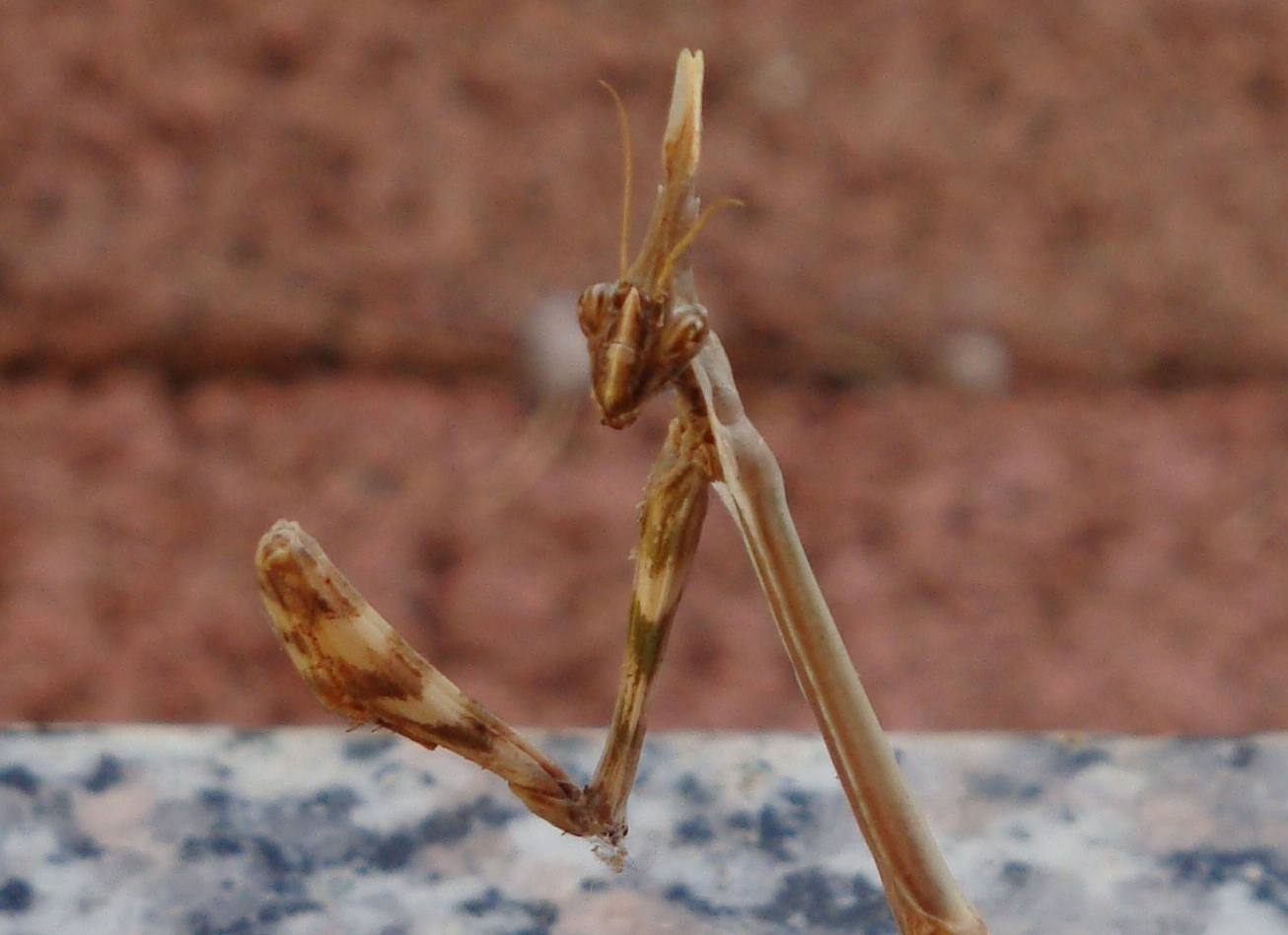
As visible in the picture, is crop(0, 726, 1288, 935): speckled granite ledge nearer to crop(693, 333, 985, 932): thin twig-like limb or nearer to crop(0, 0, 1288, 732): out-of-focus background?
crop(693, 333, 985, 932): thin twig-like limb

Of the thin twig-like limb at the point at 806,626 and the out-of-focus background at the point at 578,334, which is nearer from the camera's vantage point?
the thin twig-like limb at the point at 806,626

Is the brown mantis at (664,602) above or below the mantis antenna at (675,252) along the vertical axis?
below

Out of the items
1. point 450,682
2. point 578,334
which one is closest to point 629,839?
point 450,682

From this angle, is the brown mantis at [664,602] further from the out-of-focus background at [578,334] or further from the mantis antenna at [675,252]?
the out-of-focus background at [578,334]

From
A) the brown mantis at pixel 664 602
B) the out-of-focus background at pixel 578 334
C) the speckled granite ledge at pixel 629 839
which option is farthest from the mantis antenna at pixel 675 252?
the out-of-focus background at pixel 578 334

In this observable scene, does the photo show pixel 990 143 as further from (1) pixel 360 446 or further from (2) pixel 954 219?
(1) pixel 360 446

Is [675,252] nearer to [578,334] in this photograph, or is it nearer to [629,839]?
[629,839]

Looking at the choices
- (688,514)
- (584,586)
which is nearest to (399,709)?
(688,514)

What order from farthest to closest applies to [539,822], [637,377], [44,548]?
[44,548]
[539,822]
[637,377]
